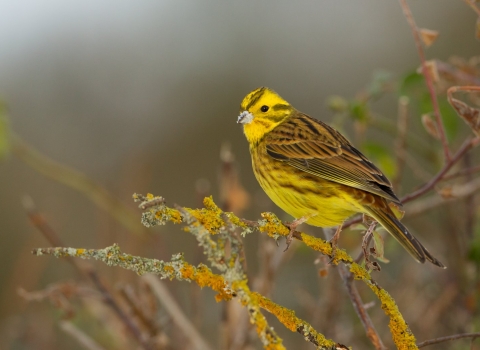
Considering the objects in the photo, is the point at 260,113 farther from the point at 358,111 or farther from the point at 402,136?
the point at 402,136

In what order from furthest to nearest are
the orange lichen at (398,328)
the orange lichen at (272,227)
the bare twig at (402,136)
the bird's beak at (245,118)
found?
the bird's beak at (245,118)
the bare twig at (402,136)
the orange lichen at (272,227)
the orange lichen at (398,328)

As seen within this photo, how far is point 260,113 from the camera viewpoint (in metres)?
2.80

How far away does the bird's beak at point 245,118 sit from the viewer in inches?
107

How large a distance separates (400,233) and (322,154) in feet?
2.25

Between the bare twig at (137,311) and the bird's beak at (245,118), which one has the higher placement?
the bird's beak at (245,118)

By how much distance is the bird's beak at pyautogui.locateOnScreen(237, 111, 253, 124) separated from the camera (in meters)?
2.72

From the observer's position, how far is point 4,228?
6.23 meters

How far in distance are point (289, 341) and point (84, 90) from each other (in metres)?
6.51

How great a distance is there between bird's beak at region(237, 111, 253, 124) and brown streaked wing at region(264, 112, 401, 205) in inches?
4.6

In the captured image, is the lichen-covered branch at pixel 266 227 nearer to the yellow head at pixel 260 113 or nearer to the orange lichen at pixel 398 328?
the orange lichen at pixel 398 328

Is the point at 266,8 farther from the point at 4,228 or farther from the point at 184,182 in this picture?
the point at 4,228

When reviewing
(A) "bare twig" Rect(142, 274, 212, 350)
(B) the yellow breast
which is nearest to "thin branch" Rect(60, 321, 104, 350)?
(A) "bare twig" Rect(142, 274, 212, 350)

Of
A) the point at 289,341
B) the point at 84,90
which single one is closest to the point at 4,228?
the point at 84,90

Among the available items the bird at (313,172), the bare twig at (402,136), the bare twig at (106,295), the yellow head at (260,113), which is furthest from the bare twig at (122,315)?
the bare twig at (402,136)
